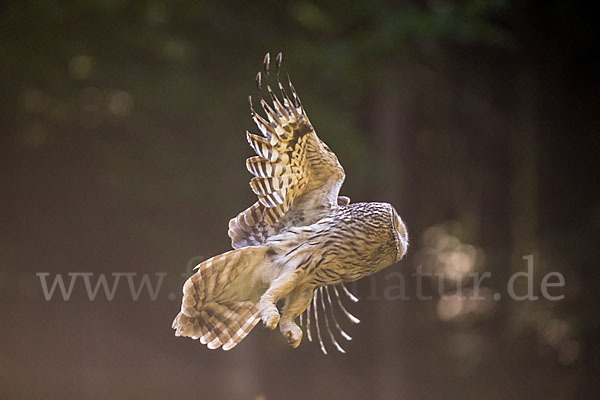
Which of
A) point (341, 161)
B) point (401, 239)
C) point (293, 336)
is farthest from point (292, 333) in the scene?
point (341, 161)

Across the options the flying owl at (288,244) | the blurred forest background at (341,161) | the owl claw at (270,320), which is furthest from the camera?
the blurred forest background at (341,161)

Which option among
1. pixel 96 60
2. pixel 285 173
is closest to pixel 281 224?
pixel 285 173

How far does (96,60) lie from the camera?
24.2ft

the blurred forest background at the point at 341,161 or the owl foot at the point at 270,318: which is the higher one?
the blurred forest background at the point at 341,161

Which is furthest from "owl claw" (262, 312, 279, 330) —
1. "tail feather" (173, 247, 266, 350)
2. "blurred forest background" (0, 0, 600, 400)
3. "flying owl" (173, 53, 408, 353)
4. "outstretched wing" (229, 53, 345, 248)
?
"blurred forest background" (0, 0, 600, 400)

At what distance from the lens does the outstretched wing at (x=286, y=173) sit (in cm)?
268

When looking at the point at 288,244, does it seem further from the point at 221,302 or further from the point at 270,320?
the point at 270,320

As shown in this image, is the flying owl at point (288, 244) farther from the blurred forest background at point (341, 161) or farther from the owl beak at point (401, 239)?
the blurred forest background at point (341, 161)

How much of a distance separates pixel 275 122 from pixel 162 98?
5.34 metres

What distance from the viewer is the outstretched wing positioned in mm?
2682

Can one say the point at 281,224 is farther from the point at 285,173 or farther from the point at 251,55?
the point at 251,55

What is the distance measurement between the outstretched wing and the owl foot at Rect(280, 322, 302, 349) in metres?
0.51

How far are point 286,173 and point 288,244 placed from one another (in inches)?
10.4

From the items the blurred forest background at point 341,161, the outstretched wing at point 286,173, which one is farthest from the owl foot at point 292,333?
the blurred forest background at point 341,161
